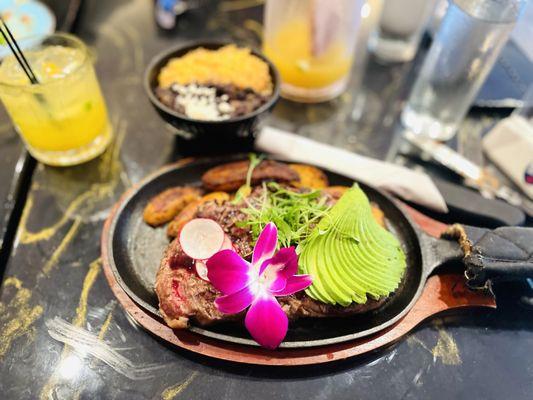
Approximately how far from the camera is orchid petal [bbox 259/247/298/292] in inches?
53.7

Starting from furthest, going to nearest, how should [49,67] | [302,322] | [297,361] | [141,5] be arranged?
[141,5], [49,67], [302,322], [297,361]

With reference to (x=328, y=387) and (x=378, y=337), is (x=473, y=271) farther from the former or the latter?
(x=328, y=387)

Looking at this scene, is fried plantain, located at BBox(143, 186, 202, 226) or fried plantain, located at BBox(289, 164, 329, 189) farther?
fried plantain, located at BBox(289, 164, 329, 189)

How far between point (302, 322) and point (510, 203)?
116cm

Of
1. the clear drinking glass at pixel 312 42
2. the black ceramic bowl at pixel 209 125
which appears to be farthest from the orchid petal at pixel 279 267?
the clear drinking glass at pixel 312 42

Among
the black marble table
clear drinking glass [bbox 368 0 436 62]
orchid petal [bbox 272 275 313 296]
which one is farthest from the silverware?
orchid petal [bbox 272 275 313 296]

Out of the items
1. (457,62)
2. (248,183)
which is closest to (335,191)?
(248,183)

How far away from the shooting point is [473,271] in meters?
1.48

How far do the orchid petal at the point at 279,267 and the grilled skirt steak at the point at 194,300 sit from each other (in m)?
0.08

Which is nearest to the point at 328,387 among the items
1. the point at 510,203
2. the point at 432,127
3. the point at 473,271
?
the point at 473,271

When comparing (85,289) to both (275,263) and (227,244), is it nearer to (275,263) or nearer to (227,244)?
(227,244)

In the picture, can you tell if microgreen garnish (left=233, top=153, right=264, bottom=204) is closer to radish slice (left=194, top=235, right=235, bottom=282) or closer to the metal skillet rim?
radish slice (left=194, top=235, right=235, bottom=282)

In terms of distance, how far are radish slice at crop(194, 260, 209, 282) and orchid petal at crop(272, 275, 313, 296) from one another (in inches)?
9.8

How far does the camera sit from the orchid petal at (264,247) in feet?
4.58
